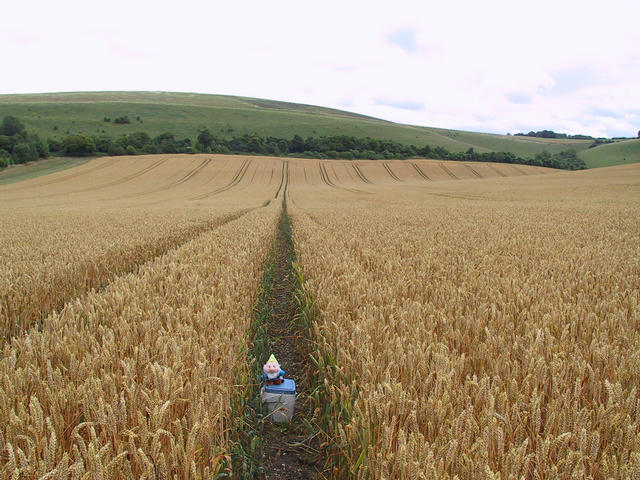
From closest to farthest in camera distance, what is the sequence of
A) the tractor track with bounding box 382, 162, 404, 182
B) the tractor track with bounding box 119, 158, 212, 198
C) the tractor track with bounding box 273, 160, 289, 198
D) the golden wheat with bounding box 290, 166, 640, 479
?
the golden wheat with bounding box 290, 166, 640, 479, the tractor track with bounding box 119, 158, 212, 198, the tractor track with bounding box 273, 160, 289, 198, the tractor track with bounding box 382, 162, 404, 182

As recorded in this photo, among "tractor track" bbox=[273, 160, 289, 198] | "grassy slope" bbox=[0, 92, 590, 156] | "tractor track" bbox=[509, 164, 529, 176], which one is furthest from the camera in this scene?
"grassy slope" bbox=[0, 92, 590, 156]

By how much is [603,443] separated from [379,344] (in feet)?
4.12

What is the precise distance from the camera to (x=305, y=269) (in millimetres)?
5547

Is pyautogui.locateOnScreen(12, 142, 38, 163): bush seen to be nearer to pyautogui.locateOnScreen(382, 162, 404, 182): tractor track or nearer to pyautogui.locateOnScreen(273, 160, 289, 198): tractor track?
pyautogui.locateOnScreen(273, 160, 289, 198): tractor track

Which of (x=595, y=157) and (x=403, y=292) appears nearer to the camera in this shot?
(x=403, y=292)

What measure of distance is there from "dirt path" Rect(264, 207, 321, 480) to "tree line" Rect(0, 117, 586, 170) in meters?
83.7

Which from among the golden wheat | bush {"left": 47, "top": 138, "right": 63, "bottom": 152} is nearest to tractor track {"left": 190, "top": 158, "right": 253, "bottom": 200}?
bush {"left": 47, "top": 138, "right": 63, "bottom": 152}

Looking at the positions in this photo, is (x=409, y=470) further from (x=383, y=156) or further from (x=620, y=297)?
(x=383, y=156)

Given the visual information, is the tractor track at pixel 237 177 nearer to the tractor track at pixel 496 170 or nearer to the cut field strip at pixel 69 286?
the cut field strip at pixel 69 286

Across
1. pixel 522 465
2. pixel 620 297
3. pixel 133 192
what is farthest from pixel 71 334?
pixel 133 192

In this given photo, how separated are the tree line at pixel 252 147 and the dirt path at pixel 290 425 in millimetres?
83703

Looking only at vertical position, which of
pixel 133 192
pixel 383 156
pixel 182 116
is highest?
pixel 182 116

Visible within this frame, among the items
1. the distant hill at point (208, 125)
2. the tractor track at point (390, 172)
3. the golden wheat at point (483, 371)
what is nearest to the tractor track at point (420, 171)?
the tractor track at point (390, 172)

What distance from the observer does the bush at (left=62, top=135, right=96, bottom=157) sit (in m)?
75.7
